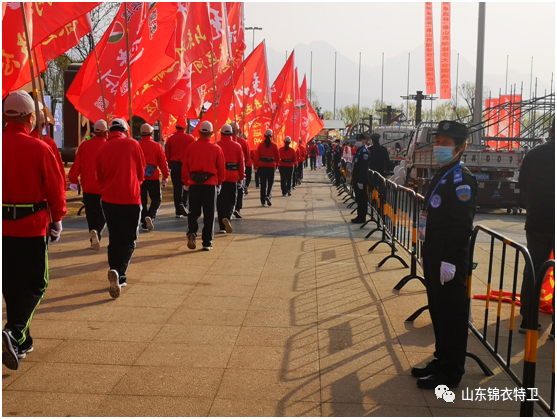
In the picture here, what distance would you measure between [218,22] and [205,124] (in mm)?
4163

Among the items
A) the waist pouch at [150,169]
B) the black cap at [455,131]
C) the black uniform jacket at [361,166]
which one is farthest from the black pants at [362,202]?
the black cap at [455,131]

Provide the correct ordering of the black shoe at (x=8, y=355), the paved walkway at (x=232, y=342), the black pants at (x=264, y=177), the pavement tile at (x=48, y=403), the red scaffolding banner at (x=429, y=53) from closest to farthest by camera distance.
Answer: the pavement tile at (x=48, y=403) → the paved walkway at (x=232, y=342) → the black shoe at (x=8, y=355) → the black pants at (x=264, y=177) → the red scaffolding banner at (x=429, y=53)

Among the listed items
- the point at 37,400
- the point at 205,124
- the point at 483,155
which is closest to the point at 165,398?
the point at 37,400

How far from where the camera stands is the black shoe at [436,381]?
4668 millimetres

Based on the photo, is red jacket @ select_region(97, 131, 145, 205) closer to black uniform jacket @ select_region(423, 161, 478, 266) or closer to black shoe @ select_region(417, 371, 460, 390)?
black uniform jacket @ select_region(423, 161, 478, 266)

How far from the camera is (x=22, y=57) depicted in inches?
285

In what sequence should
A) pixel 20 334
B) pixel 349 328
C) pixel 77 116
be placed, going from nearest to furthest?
pixel 20 334 < pixel 349 328 < pixel 77 116

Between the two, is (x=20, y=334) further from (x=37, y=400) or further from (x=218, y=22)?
(x=218, y=22)

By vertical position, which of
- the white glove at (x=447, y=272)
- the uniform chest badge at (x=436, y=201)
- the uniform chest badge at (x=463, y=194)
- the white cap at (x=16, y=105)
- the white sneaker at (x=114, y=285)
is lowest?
the white sneaker at (x=114, y=285)

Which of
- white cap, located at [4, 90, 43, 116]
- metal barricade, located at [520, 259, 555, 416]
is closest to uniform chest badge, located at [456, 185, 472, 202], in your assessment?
metal barricade, located at [520, 259, 555, 416]

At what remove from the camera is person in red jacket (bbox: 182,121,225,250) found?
10.2 meters

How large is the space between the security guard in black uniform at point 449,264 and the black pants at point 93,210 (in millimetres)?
6434

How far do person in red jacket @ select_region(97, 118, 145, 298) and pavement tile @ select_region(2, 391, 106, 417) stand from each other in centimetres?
309

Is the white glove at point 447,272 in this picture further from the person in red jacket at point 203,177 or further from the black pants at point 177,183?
the black pants at point 177,183
